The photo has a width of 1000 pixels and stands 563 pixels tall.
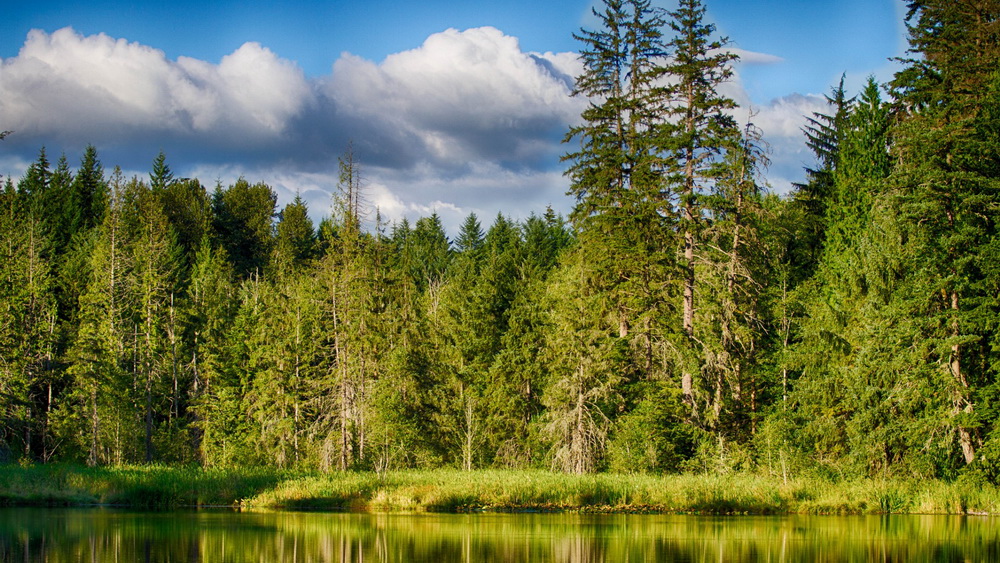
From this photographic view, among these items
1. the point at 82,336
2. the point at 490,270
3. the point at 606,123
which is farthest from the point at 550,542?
the point at 82,336

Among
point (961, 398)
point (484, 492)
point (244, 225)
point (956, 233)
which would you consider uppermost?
point (244, 225)

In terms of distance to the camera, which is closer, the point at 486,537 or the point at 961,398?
the point at 486,537

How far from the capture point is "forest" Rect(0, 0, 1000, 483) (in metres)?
31.0

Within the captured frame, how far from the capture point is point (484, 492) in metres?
29.3

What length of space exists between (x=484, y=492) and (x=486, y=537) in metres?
8.14

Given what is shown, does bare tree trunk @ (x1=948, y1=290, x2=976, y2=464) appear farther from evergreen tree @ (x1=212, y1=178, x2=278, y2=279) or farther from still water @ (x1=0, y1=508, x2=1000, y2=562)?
evergreen tree @ (x1=212, y1=178, x2=278, y2=279)

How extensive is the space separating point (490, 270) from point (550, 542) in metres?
29.3

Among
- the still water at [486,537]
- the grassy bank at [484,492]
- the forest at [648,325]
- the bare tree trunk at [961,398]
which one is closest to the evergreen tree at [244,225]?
the forest at [648,325]

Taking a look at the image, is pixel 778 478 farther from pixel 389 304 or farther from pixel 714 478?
pixel 389 304

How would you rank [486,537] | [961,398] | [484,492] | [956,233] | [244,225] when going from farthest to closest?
[244,225], [956,233], [961,398], [484,492], [486,537]

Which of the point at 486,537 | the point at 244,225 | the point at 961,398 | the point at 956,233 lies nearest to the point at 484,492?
the point at 486,537

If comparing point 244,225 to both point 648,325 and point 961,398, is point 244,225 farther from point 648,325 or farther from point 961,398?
point 961,398

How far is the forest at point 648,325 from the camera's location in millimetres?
30953

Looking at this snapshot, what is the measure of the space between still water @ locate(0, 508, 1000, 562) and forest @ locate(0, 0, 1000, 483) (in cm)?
718
